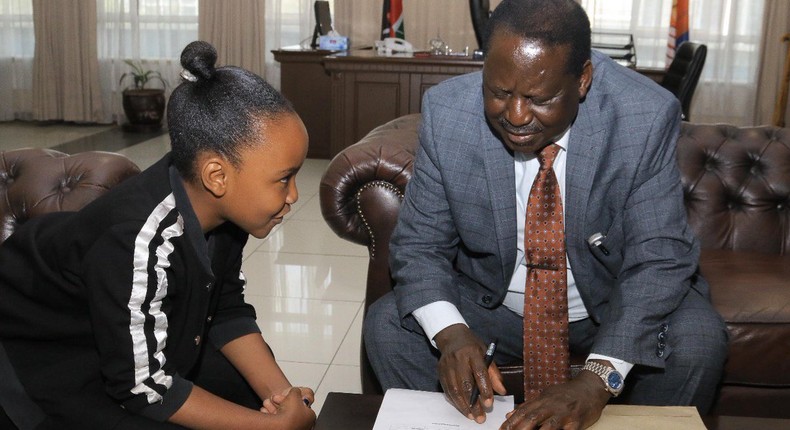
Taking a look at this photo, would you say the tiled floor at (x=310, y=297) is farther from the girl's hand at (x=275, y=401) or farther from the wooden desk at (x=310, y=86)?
the wooden desk at (x=310, y=86)

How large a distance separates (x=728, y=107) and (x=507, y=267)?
5.93 metres

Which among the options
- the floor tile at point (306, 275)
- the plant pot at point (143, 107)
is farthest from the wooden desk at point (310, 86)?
the floor tile at point (306, 275)

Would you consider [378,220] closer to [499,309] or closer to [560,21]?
[499,309]

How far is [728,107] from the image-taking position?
23.7 feet

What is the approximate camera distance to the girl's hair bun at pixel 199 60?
1435 millimetres

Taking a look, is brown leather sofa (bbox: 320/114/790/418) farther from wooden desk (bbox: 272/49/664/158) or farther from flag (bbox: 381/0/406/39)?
flag (bbox: 381/0/406/39)

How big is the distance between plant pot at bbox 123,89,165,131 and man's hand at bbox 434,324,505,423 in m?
6.19

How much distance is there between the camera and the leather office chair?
4.96 m

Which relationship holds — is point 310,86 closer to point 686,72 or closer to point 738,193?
point 686,72

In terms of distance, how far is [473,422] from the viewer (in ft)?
4.79

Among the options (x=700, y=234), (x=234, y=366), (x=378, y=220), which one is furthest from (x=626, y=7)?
(x=234, y=366)

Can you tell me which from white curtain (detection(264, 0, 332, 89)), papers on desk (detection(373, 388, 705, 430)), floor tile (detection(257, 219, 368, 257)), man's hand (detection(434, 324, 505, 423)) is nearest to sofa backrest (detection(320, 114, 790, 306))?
man's hand (detection(434, 324, 505, 423))

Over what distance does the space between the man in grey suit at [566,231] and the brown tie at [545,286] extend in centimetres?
3

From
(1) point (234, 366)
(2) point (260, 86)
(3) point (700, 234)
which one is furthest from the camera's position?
(3) point (700, 234)
